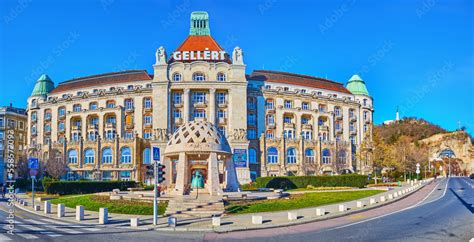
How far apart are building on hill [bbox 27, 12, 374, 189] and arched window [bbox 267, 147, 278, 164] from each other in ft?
0.62

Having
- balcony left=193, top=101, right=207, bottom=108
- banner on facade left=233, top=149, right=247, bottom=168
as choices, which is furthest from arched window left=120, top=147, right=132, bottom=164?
banner on facade left=233, top=149, right=247, bottom=168

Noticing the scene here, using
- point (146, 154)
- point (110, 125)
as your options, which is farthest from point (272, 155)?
point (110, 125)

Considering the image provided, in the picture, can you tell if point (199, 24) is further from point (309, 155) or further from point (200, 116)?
point (309, 155)

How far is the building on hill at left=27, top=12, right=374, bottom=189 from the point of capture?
Result: 82.8 m

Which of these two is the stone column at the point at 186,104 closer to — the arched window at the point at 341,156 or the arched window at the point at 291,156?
the arched window at the point at 291,156

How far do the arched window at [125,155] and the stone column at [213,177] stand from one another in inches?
1967

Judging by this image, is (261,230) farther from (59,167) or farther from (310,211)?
(59,167)

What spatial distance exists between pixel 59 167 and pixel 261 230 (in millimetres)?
60930

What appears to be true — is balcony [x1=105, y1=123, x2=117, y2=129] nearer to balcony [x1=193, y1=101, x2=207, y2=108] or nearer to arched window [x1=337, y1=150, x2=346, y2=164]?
balcony [x1=193, y1=101, x2=207, y2=108]

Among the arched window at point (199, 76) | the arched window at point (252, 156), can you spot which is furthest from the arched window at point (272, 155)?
the arched window at point (199, 76)

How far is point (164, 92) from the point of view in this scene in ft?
272

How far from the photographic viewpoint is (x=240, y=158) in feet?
253

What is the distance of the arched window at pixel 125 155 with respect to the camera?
8238 cm

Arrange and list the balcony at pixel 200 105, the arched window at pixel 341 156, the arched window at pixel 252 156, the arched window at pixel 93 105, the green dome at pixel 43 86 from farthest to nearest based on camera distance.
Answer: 1. the green dome at pixel 43 86
2. the arched window at pixel 93 105
3. the arched window at pixel 341 156
4. the balcony at pixel 200 105
5. the arched window at pixel 252 156
